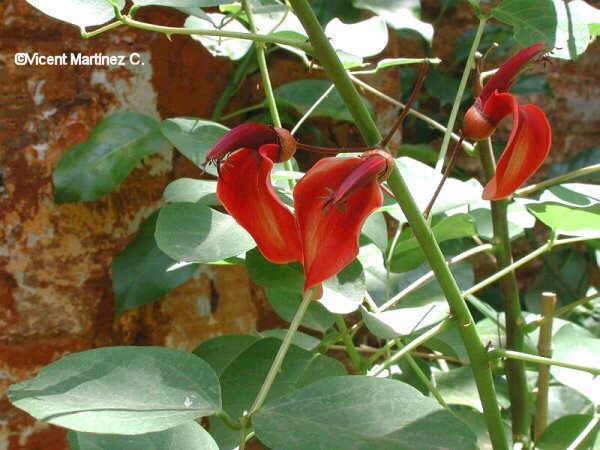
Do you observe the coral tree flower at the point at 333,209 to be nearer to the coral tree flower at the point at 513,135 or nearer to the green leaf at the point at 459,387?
the coral tree flower at the point at 513,135

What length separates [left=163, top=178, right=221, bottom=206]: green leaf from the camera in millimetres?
547

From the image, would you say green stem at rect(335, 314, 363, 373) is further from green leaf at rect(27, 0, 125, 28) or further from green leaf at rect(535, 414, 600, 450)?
green leaf at rect(27, 0, 125, 28)

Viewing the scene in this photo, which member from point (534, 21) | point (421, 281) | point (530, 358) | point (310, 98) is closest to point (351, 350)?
point (421, 281)

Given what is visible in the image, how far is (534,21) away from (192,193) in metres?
0.29

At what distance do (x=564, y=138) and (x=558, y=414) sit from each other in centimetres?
80

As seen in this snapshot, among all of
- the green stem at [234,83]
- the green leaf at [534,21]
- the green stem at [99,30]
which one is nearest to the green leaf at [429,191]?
the green leaf at [534,21]

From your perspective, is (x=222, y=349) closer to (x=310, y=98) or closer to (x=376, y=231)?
(x=376, y=231)

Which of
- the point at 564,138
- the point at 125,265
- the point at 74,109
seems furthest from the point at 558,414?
the point at 564,138

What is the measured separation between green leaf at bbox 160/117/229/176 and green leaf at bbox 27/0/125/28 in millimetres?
136

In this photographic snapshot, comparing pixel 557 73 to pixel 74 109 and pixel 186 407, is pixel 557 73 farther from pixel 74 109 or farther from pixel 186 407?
pixel 186 407

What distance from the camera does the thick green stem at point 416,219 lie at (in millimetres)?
364

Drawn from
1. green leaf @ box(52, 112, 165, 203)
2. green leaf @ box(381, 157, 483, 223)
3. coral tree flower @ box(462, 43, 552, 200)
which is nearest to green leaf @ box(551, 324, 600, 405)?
green leaf @ box(381, 157, 483, 223)

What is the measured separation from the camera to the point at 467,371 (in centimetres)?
71

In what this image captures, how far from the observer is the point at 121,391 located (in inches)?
14.0
